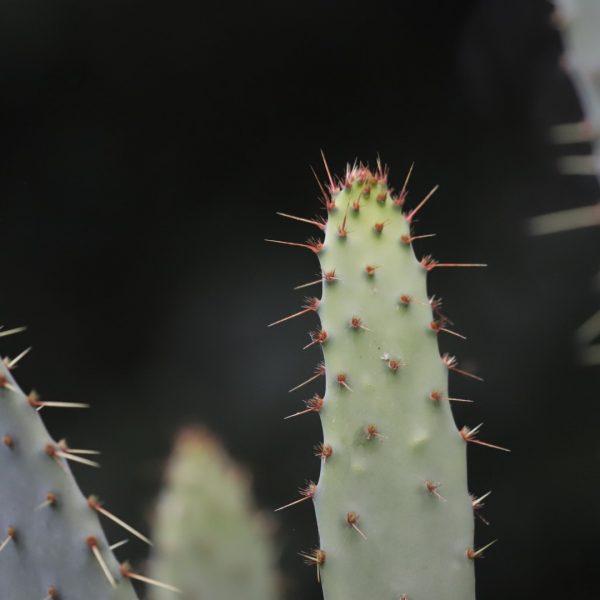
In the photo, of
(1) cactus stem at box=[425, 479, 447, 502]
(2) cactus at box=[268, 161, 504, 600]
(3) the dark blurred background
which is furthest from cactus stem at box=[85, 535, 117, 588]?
(3) the dark blurred background

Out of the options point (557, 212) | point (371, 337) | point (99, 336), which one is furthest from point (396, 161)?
point (371, 337)

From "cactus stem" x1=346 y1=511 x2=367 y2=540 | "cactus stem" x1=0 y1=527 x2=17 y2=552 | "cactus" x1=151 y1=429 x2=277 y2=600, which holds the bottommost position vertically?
"cactus" x1=151 y1=429 x2=277 y2=600

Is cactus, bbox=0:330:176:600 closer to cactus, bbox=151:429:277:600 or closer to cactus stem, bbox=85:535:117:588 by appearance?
cactus stem, bbox=85:535:117:588

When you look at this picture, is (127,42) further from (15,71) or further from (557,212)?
(557,212)

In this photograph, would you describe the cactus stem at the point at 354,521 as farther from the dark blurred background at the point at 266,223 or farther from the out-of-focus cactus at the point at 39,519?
the dark blurred background at the point at 266,223

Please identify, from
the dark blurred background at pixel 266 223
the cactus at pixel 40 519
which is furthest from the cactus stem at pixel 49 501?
the dark blurred background at pixel 266 223

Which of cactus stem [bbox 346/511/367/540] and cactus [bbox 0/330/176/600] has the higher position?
cactus [bbox 0/330/176/600]

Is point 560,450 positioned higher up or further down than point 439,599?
further down
